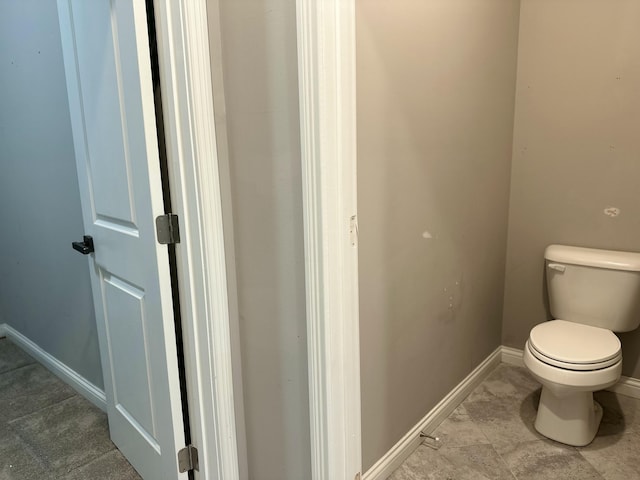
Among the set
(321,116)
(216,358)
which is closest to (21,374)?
(216,358)

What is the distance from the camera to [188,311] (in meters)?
1.39

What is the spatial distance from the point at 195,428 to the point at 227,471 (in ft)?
0.55

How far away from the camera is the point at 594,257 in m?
2.09

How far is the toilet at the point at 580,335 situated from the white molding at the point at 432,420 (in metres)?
0.35

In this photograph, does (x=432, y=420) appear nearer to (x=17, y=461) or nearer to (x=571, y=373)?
(x=571, y=373)

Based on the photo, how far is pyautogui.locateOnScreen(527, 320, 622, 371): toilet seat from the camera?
1789 millimetres

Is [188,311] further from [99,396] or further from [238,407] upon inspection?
[99,396]

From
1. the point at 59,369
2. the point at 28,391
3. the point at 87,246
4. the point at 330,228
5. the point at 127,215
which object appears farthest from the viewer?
the point at 59,369

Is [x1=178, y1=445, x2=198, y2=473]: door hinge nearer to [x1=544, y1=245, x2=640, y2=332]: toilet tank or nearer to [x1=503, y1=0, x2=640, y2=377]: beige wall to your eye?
[x1=544, y1=245, x2=640, y2=332]: toilet tank

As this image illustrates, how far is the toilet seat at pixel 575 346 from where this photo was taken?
1.79 meters

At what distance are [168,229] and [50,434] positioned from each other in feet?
4.47

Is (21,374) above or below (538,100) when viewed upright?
below

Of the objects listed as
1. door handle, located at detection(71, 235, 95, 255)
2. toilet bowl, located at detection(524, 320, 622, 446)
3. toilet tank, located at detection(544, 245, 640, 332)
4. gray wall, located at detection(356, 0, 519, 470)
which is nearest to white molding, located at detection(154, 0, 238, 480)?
gray wall, located at detection(356, 0, 519, 470)

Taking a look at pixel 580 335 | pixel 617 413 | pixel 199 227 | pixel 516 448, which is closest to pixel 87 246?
pixel 199 227
